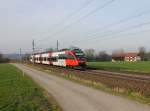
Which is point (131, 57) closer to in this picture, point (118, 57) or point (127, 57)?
point (127, 57)

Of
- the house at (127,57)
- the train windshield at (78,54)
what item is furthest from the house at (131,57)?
the train windshield at (78,54)

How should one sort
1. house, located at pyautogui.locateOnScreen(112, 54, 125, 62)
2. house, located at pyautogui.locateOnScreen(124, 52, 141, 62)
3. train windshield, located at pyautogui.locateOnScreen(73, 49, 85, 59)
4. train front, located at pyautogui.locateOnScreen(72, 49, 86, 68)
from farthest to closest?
house, located at pyautogui.locateOnScreen(124, 52, 141, 62), house, located at pyautogui.locateOnScreen(112, 54, 125, 62), train windshield, located at pyautogui.locateOnScreen(73, 49, 85, 59), train front, located at pyautogui.locateOnScreen(72, 49, 86, 68)

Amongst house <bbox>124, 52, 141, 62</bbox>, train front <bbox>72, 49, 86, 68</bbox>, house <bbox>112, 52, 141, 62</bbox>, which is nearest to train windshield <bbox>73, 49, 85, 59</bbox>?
train front <bbox>72, 49, 86, 68</bbox>

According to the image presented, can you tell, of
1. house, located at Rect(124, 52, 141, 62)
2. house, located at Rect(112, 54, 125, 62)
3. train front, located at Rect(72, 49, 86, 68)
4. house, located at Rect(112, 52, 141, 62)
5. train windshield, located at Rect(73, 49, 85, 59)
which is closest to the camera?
train front, located at Rect(72, 49, 86, 68)

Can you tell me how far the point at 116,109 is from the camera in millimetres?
12391

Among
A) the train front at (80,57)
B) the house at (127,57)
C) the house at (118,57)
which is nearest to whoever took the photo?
the train front at (80,57)

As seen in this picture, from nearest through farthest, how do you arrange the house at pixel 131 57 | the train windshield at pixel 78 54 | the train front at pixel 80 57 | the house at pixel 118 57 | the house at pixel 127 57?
1. the train front at pixel 80 57
2. the train windshield at pixel 78 54
3. the house at pixel 118 57
4. the house at pixel 127 57
5. the house at pixel 131 57

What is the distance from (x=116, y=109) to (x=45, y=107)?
3.35 m

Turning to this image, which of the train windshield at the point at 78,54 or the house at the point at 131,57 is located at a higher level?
the house at the point at 131,57

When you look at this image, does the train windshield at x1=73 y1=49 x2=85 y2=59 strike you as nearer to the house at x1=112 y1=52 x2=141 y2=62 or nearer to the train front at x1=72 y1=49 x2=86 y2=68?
the train front at x1=72 y1=49 x2=86 y2=68

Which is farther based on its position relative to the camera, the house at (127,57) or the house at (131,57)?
the house at (131,57)

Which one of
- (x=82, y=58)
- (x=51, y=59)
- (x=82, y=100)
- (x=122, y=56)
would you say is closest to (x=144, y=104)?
(x=82, y=100)

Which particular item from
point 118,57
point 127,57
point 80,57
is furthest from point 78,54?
point 127,57

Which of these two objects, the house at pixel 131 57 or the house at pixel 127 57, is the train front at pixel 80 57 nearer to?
the house at pixel 127 57
